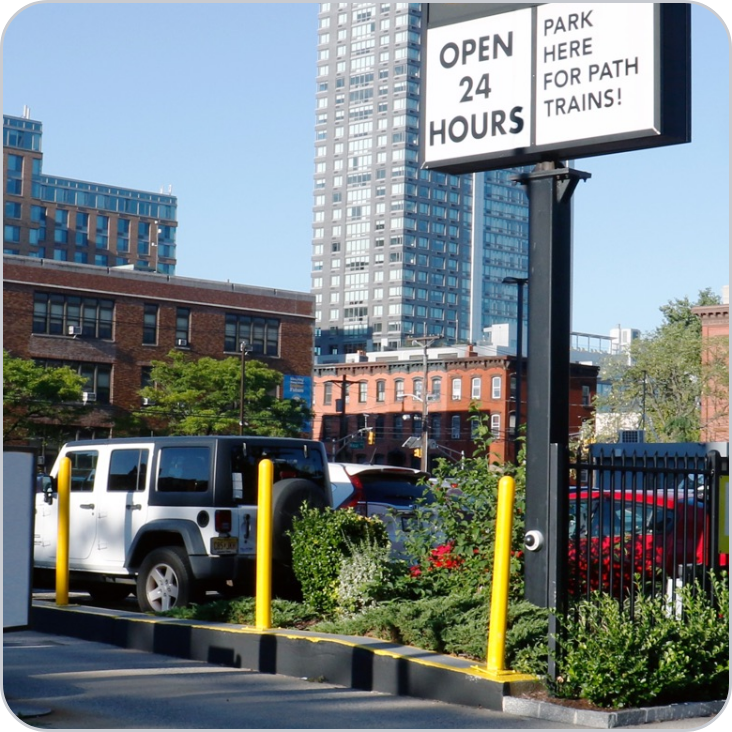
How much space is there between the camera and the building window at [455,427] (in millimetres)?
94688

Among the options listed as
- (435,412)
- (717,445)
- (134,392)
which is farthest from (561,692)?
(435,412)

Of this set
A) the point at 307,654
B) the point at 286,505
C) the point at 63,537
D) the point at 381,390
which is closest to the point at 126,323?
the point at 381,390

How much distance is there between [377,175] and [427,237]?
13.2 m

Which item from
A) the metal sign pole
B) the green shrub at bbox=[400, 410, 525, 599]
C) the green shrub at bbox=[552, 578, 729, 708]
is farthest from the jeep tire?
the green shrub at bbox=[552, 578, 729, 708]

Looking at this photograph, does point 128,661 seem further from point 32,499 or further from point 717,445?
point 717,445

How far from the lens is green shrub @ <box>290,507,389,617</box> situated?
9922 mm

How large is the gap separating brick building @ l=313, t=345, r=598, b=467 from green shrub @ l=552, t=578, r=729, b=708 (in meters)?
80.1

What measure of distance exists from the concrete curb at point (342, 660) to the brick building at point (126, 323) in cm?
5333

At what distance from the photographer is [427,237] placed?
199m

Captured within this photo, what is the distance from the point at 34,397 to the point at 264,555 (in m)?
51.0

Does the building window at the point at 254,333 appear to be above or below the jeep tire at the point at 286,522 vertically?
above

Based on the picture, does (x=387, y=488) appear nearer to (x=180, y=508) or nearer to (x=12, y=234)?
(x=180, y=508)

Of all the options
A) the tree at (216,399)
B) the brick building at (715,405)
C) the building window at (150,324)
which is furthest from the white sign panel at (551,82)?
the brick building at (715,405)

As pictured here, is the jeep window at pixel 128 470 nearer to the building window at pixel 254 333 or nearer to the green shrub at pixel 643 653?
the green shrub at pixel 643 653
